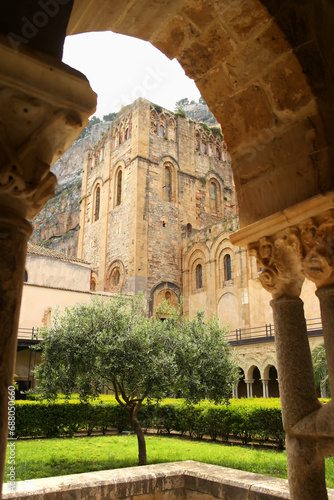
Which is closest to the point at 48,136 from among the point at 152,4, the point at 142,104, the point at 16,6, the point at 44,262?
the point at 16,6

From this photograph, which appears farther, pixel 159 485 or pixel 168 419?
pixel 168 419

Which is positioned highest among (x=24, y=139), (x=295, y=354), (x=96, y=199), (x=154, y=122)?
(x=154, y=122)

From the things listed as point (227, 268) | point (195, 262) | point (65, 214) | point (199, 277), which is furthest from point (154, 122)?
point (65, 214)

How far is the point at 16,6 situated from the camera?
156 cm

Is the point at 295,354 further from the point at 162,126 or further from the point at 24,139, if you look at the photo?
the point at 162,126

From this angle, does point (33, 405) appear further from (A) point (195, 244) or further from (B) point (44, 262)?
(A) point (195, 244)

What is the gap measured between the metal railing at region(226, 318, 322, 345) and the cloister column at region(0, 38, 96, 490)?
15075 mm

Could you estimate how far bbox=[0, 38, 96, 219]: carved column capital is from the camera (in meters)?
1.45

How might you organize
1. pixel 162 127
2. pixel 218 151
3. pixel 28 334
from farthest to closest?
pixel 218 151
pixel 162 127
pixel 28 334

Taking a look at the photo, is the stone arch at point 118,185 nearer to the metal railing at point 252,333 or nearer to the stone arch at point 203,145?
the stone arch at point 203,145

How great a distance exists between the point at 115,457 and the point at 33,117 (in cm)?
821

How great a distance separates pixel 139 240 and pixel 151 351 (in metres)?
13.7

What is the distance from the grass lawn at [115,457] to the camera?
6727 millimetres

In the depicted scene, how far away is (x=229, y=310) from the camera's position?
2061cm
